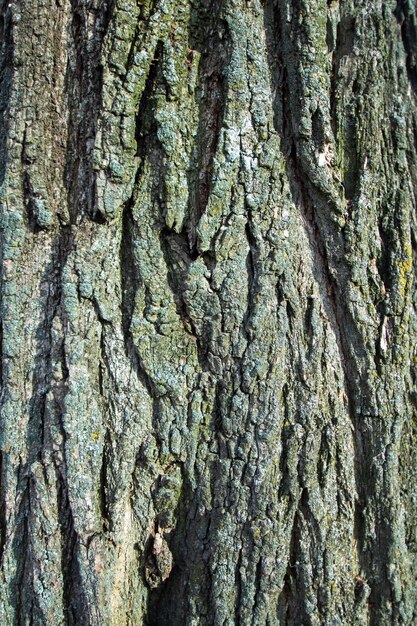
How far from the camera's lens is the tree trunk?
1560mm

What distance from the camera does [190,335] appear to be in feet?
5.36

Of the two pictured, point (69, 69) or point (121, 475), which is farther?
point (69, 69)

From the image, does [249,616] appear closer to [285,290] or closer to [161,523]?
[161,523]

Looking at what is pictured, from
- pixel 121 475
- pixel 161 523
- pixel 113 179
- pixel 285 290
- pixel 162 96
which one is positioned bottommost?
pixel 161 523

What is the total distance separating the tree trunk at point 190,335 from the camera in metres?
1.56

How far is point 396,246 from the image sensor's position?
175 cm

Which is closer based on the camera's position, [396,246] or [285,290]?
[285,290]

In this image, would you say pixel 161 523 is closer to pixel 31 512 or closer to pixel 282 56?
pixel 31 512

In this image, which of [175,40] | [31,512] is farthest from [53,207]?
[31,512]

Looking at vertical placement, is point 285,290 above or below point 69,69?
below

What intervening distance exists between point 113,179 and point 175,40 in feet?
1.47

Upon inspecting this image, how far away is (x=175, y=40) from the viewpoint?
1.63 m

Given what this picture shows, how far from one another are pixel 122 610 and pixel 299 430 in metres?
0.70

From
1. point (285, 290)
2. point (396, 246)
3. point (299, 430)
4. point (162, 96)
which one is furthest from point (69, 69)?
point (299, 430)
